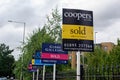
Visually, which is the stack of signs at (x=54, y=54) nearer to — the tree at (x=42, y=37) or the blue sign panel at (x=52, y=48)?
the blue sign panel at (x=52, y=48)

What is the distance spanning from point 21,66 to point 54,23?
26.4 ft

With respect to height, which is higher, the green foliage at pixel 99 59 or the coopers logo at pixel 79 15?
the coopers logo at pixel 79 15

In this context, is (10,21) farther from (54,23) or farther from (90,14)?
(90,14)

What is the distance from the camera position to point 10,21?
51219 millimetres

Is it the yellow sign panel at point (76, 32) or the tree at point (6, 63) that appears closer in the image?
the yellow sign panel at point (76, 32)

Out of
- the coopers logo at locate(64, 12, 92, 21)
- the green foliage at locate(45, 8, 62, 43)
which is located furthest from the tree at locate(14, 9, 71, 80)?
the coopers logo at locate(64, 12, 92, 21)

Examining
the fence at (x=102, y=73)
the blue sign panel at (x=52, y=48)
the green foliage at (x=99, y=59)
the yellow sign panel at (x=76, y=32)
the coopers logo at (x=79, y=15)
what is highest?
the coopers logo at (x=79, y=15)

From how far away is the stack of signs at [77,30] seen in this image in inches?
525

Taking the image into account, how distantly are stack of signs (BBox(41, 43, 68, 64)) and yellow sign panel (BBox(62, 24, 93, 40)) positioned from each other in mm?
7637

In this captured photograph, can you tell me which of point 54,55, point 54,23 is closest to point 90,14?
point 54,55

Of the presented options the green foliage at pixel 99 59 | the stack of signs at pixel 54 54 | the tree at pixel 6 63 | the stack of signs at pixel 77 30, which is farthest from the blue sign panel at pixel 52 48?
the tree at pixel 6 63

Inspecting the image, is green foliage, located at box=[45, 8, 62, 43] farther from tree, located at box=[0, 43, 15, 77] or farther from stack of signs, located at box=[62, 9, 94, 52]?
tree, located at box=[0, 43, 15, 77]

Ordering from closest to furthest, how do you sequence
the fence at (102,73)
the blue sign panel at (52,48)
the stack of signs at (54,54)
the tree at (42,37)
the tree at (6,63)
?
the fence at (102,73)
the stack of signs at (54,54)
the blue sign panel at (52,48)
the tree at (42,37)
the tree at (6,63)

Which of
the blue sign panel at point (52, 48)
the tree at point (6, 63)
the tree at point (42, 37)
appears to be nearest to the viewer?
the blue sign panel at point (52, 48)
